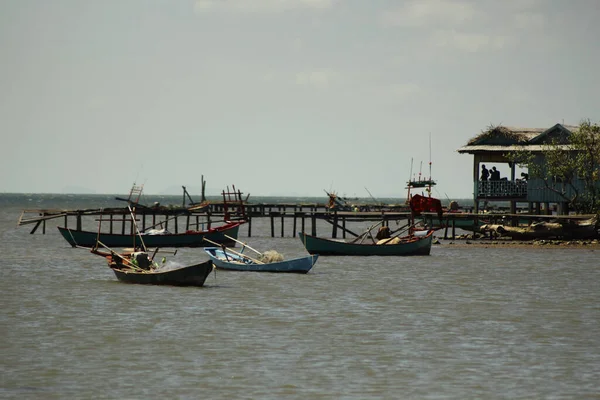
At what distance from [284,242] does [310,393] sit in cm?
5067

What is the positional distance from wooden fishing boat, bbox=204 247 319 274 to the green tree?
2178 centimetres

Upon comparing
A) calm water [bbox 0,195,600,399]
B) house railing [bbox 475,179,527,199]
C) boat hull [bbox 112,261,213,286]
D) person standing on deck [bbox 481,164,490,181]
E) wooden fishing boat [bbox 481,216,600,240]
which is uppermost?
person standing on deck [bbox 481,164,490,181]

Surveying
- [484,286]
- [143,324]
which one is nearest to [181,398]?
[143,324]

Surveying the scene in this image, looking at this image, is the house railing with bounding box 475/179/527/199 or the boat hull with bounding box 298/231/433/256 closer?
the boat hull with bounding box 298/231/433/256

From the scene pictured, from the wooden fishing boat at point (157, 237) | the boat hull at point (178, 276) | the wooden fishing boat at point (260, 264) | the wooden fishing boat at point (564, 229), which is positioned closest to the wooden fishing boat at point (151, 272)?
the boat hull at point (178, 276)

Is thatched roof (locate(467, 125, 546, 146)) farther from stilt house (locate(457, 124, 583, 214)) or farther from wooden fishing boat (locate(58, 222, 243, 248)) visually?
wooden fishing boat (locate(58, 222, 243, 248))

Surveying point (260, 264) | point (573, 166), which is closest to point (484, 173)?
point (573, 166)

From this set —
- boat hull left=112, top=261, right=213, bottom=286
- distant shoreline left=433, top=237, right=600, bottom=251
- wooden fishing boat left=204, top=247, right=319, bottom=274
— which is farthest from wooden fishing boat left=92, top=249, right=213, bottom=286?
distant shoreline left=433, top=237, right=600, bottom=251

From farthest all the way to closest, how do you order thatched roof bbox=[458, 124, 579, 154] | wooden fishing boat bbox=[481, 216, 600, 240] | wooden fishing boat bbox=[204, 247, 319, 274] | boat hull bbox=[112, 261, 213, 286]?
1. thatched roof bbox=[458, 124, 579, 154]
2. wooden fishing boat bbox=[481, 216, 600, 240]
3. wooden fishing boat bbox=[204, 247, 319, 274]
4. boat hull bbox=[112, 261, 213, 286]

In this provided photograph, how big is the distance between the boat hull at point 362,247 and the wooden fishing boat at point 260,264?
7878 mm

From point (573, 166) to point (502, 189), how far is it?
5.21 meters

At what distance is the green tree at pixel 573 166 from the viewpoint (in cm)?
5509

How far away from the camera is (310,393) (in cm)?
1716

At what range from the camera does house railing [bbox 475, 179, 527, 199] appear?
5888cm
